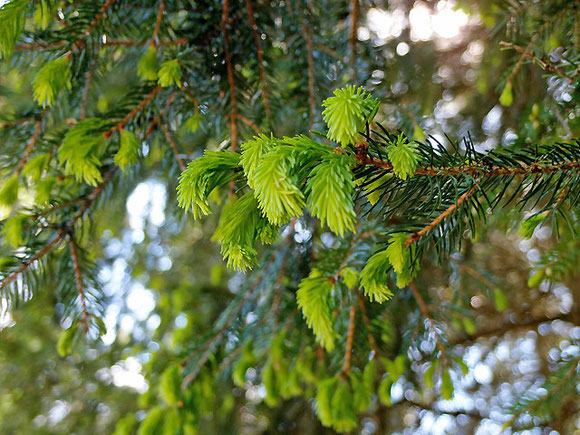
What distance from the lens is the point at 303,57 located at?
1.03 m

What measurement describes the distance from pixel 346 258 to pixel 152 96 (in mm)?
507

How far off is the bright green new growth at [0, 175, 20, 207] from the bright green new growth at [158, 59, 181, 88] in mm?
410

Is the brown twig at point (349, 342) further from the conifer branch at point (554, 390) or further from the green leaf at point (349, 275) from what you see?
the conifer branch at point (554, 390)

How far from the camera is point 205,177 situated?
0.52 m

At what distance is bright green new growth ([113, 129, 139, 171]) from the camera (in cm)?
80

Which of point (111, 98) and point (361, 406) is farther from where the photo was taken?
point (111, 98)

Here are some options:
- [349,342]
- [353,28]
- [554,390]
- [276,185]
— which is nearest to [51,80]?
[276,185]

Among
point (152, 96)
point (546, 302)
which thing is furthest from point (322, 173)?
point (546, 302)

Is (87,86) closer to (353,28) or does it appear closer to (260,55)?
(260,55)

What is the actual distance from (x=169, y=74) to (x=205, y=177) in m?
0.37

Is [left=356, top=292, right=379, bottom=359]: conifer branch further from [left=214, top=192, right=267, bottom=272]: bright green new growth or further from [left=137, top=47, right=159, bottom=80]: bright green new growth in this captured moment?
[left=137, top=47, right=159, bottom=80]: bright green new growth

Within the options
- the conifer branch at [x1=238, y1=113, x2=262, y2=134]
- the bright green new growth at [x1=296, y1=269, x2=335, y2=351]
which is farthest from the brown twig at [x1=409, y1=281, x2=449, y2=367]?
the conifer branch at [x1=238, y1=113, x2=262, y2=134]

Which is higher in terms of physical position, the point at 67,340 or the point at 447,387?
the point at 67,340

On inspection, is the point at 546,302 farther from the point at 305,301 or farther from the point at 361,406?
the point at 305,301
